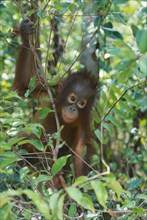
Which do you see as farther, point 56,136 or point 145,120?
point 145,120

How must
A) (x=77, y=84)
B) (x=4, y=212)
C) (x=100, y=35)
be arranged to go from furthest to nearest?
(x=100, y=35)
(x=77, y=84)
(x=4, y=212)

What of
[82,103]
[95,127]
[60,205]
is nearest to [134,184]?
[95,127]

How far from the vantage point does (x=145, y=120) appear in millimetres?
4727

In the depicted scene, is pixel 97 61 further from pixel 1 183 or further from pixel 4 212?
pixel 4 212

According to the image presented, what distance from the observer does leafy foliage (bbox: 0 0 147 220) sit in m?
1.69

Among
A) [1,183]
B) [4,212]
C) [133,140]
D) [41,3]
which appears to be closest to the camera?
[4,212]

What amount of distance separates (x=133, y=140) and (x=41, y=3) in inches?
77.1

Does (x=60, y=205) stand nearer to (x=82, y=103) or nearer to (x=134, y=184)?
(x=134, y=184)

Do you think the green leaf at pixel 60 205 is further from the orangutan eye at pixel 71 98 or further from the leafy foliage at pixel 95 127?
the orangutan eye at pixel 71 98

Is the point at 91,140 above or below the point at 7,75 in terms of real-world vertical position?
below

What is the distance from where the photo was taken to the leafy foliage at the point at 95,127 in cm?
169

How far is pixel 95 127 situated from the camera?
11.9ft

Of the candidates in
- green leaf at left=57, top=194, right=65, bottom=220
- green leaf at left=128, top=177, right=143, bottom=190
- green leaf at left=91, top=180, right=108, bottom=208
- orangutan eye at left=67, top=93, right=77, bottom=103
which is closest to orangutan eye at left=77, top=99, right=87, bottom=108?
orangutan eye at left=67, top=93, right=77, bottom=103

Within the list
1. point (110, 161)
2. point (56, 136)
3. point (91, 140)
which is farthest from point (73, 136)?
point (56, 136)
